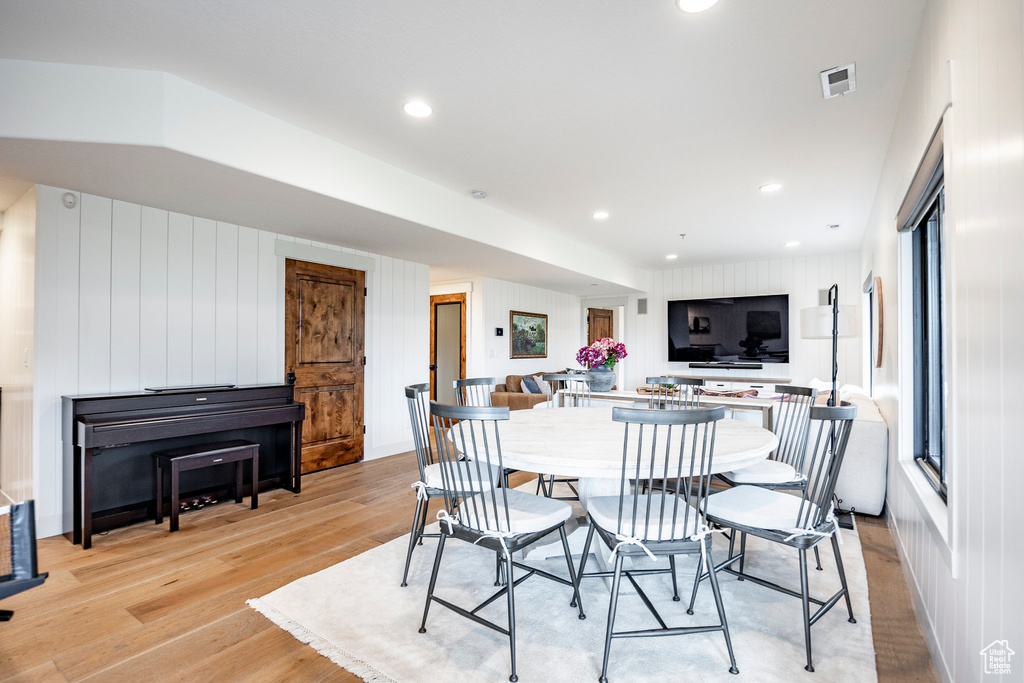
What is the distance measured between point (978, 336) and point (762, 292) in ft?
22.5

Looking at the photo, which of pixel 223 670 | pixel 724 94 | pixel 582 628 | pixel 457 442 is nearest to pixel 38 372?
pixel 223 670

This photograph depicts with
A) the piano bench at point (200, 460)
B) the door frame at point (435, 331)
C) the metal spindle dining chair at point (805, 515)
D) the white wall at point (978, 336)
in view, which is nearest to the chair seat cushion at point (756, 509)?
the metal spindle dining chair at point (805, 515)

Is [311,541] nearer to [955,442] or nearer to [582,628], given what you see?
[582,628]

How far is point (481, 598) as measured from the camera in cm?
233

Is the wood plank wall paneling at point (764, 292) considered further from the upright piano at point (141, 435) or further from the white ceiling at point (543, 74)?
the upright piano at point (141, 435)

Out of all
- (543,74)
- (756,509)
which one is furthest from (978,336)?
(543,74)

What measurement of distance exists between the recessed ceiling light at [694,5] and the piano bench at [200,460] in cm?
364

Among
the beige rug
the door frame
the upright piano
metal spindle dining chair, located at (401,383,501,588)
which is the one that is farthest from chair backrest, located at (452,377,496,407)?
the door frame

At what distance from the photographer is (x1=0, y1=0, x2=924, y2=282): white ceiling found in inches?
82.5

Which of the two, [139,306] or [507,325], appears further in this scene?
[507,325]

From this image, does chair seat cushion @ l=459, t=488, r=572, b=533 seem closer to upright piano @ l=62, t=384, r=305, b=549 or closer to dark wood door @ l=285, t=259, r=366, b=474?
upright piano @ l=62, t=384, r=305, b=549

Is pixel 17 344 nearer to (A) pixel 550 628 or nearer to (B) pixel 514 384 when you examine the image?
(A) pixel 550 628

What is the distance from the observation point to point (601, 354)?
4.77 m

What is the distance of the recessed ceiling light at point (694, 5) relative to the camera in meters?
1.98
